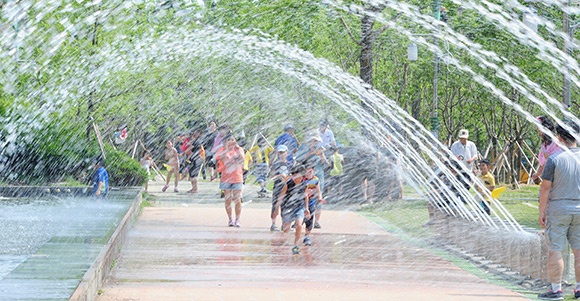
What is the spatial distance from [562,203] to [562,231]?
267 millimetres

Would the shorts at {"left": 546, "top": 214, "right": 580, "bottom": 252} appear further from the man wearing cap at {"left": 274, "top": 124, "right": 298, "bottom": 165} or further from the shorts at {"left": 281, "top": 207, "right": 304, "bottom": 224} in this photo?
the man wearing cap at {"left": 274, "top": 124, "right": 298, "bottom": 165}

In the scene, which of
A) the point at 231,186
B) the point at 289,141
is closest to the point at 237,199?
the point at 231,186

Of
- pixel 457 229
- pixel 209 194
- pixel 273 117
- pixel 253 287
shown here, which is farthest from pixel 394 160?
pixel 273 117

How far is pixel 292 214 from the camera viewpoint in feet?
47.2

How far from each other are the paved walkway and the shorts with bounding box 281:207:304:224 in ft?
1.12

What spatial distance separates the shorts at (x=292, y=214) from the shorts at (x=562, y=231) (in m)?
4.59

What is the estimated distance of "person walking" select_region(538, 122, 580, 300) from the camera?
9.90m

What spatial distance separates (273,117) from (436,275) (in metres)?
32.2

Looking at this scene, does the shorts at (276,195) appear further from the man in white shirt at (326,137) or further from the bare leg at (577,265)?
the bare leg at (577,265)

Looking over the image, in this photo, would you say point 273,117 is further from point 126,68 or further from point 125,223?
point 125,223

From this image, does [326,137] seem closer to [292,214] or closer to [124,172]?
[124,172]

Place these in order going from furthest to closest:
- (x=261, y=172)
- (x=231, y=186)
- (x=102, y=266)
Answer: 1. (x=261, y=172)
2. (x=231, y=186)
3. (x=102, y=266)

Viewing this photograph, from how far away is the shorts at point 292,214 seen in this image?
13984 mm

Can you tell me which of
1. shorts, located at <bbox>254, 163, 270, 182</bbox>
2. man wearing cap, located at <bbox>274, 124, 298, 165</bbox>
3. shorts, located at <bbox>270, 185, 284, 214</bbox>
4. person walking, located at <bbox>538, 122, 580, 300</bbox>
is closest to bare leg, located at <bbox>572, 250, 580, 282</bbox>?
person walking, located at <bbox>538, 122, 580, 300</bbox>
